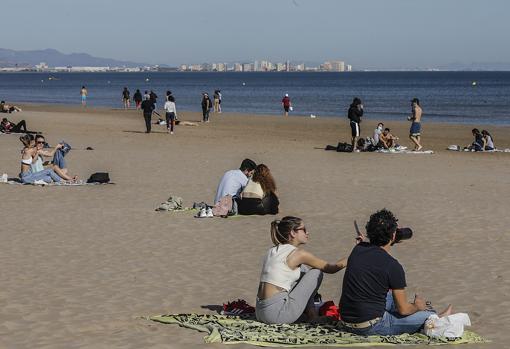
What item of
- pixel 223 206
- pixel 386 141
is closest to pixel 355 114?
pixel 386 141

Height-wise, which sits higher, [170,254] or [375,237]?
[375,237]

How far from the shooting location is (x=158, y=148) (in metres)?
27.4

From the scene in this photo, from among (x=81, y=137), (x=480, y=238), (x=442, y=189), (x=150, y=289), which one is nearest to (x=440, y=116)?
(x=81, y=137)

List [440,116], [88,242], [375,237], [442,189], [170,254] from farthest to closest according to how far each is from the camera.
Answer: [440,116], [442,189], [88,242], [170,254], [375,237]

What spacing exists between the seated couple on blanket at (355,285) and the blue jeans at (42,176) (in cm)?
1116

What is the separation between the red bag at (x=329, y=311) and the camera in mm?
7766

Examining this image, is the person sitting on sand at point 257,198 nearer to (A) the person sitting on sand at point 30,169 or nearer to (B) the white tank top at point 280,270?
(A) the person sitting on sand at point 30,169

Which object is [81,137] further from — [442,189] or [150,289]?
[150,289]

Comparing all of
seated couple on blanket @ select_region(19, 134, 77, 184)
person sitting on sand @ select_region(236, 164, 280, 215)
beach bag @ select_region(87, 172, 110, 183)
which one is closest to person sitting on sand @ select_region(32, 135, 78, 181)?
seated couple on blanket @ select_region(19, 134, 77, 184)

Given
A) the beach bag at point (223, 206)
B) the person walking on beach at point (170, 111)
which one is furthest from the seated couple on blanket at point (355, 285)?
the person walking on beach at point (170, 111)

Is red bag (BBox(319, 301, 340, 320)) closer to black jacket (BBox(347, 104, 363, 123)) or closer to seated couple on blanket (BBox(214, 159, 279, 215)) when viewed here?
seated couple on blanket (BBox(214, 159, 279, 215))

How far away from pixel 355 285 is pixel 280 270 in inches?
28.9

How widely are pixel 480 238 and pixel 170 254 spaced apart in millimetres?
4336

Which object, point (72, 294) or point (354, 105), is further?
point (354, 105)
